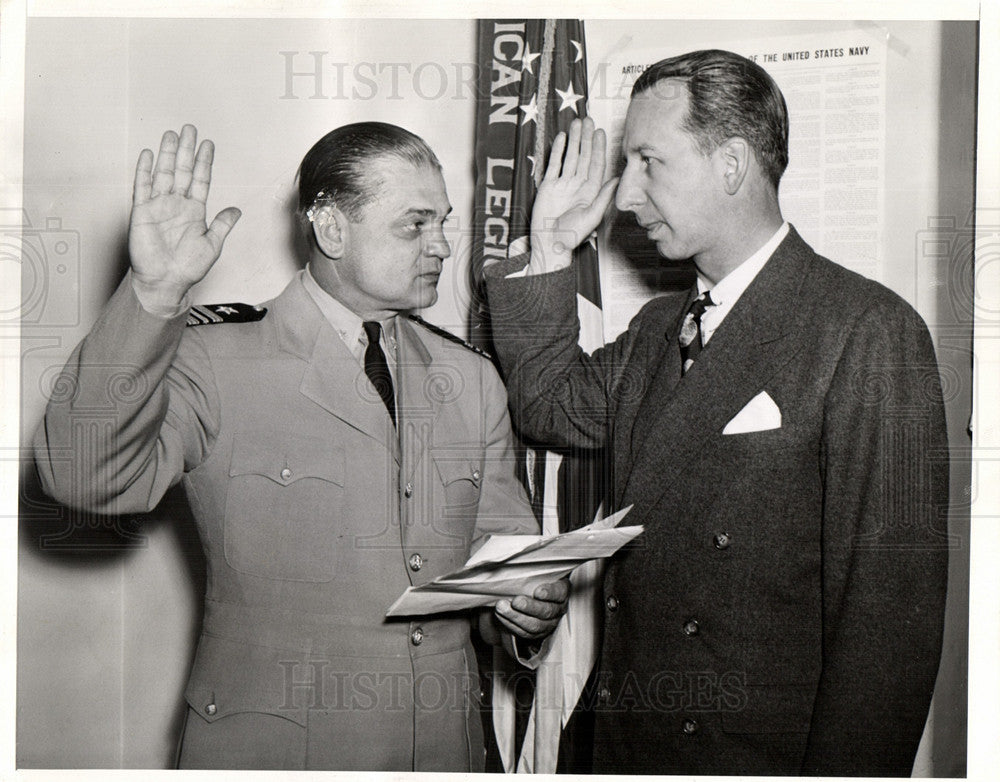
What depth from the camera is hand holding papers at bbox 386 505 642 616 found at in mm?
1827

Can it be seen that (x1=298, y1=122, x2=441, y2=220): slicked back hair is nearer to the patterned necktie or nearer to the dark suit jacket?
the dark suit jacket

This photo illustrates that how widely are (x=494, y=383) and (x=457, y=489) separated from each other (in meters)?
→ 0.26

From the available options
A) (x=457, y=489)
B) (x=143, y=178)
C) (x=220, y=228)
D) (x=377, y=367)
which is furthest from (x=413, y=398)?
(x=143, y=178)

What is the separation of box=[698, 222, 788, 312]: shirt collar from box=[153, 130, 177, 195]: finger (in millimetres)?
1239

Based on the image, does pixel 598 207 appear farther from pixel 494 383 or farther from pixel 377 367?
pixel 377 367

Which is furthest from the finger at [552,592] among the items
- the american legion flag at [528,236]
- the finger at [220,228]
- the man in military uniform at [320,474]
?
the finger at [220,228]

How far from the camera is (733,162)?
200 cm

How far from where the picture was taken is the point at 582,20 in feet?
7.12

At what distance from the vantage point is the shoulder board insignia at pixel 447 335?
7.00ft

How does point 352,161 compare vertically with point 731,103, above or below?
below

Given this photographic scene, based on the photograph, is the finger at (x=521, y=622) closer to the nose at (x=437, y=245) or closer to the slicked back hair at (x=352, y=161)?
the nose at (x=437, y=245)

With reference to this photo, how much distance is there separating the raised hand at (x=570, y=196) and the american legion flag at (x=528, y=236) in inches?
1.3

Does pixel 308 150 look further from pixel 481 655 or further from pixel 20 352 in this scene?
pixel 481 655

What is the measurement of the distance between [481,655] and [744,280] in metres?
1.05
